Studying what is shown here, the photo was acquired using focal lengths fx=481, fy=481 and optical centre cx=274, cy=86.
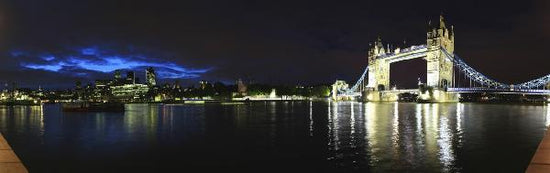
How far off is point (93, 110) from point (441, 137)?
63205 millimetres

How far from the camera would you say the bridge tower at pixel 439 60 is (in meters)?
126

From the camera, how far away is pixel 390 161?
57.3 ft

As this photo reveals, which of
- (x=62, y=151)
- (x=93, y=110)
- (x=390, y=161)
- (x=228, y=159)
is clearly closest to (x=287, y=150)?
(x=228, y=159)

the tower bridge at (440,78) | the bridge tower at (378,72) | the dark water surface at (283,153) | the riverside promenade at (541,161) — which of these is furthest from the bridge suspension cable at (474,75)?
the riverside promenade at (541,161)

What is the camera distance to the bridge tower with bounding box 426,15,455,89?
412ft

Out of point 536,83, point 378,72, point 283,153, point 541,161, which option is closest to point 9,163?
point 541,161

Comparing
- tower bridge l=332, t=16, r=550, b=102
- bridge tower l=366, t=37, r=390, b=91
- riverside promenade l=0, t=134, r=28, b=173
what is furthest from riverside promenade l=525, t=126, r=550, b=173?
bridge tower l=366, t=37, r=390, b=91

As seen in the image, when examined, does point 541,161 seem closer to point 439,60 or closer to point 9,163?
point 9,163

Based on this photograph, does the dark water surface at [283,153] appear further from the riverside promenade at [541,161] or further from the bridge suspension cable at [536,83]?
the bridge suspension cable at [536,83]

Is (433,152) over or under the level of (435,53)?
under

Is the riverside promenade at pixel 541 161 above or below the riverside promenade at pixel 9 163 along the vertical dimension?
above

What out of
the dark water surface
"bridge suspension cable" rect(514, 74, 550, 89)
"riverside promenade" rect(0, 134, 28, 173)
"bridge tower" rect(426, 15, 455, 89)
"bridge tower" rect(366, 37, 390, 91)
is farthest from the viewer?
"bridge tower" rect(366, 37, 390, 91)

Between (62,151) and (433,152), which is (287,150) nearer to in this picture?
(433,152)

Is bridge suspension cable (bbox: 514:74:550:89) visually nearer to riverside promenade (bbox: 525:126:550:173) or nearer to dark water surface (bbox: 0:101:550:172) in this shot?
dark water surface (bbox: 0:101:550:172)
